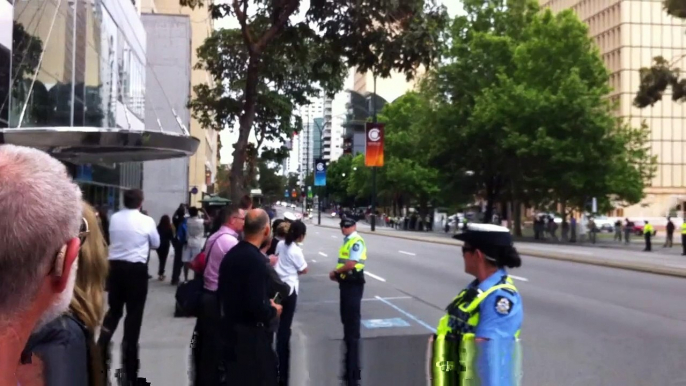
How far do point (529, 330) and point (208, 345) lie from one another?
302 inches

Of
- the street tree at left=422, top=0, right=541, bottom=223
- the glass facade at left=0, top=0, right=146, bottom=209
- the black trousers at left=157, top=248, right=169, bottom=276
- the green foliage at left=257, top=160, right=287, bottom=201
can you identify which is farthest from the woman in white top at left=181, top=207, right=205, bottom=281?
the green foliage at left=257, top=160, right=287, bottom=201

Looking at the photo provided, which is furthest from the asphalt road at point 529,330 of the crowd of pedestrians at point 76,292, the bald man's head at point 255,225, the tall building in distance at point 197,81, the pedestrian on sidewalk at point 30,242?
the tall building in distance at point 197,81

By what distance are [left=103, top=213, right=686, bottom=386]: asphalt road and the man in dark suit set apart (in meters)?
2.80

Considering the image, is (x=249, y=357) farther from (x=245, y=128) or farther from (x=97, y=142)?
(x=245, y=128)

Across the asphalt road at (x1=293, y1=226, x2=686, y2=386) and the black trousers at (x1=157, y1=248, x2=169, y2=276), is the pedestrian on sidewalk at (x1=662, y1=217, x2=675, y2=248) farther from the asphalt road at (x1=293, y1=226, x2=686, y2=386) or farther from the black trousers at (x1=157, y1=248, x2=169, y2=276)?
the black trousers at (x1=157, y1=248, x2=169, y2=276)

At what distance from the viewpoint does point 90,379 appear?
2381 millimetres

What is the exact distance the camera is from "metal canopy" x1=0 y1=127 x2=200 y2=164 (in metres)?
10.2

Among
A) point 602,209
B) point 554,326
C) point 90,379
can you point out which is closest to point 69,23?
point 554,326

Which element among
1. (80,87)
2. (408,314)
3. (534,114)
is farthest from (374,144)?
(408,314)

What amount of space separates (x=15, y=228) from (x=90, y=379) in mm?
749

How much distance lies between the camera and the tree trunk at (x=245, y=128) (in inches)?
519

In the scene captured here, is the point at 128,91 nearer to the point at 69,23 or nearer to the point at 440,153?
the point at 69,23

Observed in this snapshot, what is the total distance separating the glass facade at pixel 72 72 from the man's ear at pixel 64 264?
11.3 m

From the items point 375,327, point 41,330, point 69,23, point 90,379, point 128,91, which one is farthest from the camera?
point 128,91
